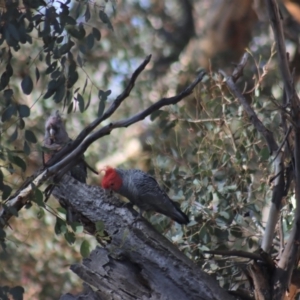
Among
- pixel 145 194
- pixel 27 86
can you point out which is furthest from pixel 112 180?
pixel 27 86

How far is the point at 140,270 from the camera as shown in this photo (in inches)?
120

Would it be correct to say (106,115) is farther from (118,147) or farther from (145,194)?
(118,147)

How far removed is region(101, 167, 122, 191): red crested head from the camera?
11.5 feet

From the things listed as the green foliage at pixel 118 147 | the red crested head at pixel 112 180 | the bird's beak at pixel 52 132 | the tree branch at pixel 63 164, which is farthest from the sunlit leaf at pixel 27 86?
the bird's beak at pixel 52 132

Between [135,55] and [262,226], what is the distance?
14.2 ft

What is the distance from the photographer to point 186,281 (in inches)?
119

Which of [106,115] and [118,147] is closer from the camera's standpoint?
[106,115]

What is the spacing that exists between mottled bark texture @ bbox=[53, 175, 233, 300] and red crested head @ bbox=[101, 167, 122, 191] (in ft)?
1.30

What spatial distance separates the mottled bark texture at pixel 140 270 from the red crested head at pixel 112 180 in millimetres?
396

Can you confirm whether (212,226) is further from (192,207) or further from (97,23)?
(97,23)

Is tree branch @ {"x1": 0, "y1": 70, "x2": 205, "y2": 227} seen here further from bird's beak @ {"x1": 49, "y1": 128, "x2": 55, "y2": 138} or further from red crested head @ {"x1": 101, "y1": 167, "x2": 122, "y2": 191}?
bird's beak @ {"x1": 49, "y1": 128, "x2": 55, "y2": 138}

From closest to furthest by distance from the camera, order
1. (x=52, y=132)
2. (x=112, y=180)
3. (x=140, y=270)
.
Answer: (x=140, y=270) < (x=112, y=180) < (x=52, y=132)

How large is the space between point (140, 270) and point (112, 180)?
0.61 m

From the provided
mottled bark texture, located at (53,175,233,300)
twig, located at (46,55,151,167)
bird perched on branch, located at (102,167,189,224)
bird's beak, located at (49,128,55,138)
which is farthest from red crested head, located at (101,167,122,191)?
bird's beak, located at (49,128,55,138)
